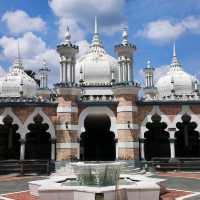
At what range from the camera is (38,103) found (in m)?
22.4

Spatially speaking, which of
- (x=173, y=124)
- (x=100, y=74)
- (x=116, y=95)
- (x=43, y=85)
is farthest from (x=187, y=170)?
(x=43, y=85)

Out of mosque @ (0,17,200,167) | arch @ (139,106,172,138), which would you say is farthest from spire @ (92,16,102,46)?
arch @ (139,106,172,138)

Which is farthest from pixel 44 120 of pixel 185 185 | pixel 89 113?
pixel 185 185

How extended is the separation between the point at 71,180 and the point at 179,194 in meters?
4.23

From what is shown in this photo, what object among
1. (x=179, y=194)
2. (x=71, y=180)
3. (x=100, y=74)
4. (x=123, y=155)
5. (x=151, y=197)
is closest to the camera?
(x=151, y=197)

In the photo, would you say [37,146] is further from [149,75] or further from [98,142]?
[149,75]

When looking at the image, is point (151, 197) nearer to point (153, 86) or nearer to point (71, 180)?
point (71, 180)

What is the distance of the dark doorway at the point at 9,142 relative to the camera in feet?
86.4

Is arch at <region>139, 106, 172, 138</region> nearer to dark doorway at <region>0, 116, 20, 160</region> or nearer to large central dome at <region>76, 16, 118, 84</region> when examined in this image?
large central dome at <region>76, 16, 118, 84</region>

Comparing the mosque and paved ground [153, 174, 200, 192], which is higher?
the mosque

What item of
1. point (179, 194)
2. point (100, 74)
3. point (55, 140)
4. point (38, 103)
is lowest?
point (179, 194)

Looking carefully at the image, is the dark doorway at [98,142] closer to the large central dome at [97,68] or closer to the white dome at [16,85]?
the large central dome at [97,68]

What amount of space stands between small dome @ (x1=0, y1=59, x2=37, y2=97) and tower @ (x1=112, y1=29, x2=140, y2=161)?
9794 mm

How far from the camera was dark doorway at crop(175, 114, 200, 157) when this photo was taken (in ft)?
87.8
